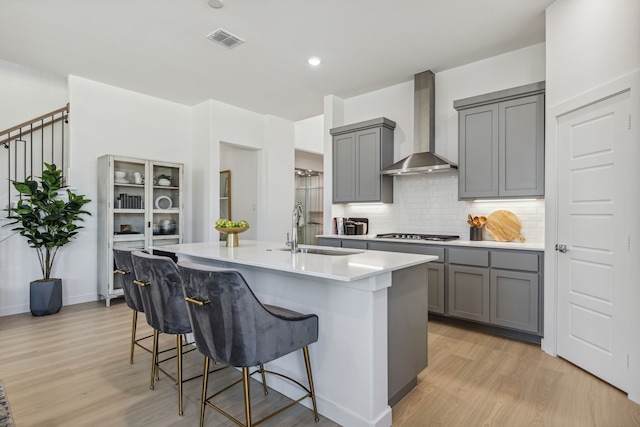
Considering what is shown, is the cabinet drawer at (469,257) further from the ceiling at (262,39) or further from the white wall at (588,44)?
the ceiling at (262,39)

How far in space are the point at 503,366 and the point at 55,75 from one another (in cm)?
623

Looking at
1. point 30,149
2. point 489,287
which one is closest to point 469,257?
point 489,287

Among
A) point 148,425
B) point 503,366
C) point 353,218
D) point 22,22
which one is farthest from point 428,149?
point 22,22

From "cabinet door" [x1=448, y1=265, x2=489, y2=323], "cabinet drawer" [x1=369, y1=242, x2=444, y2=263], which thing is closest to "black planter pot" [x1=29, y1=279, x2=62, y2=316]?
"cabinet drawer" [x1=369, y1=242, x2=444, y2=263]

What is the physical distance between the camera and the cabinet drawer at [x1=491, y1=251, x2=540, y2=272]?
3.16 metres

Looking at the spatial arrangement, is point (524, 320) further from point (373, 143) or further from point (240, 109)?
point (240, 109)

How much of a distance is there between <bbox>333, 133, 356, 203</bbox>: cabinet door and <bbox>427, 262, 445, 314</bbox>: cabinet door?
161cm

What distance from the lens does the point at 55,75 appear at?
4.69 metres

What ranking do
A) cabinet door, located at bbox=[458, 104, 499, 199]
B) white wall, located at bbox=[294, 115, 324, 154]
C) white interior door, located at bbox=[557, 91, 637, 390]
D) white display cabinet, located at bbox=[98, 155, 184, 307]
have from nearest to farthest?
1. white interior door, located at bbox=[557, 91, 637, 390]
2. cabinet door, located at bbox=[458, 104, 499, 199]
3. white display cabinet, located at bbox=[98, 155, 184, 307]
4. white wall, located at bbox=[294, 115, 324, 154]

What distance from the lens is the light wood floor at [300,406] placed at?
2.05 metres

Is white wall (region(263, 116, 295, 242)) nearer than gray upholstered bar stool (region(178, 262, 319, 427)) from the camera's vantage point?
No

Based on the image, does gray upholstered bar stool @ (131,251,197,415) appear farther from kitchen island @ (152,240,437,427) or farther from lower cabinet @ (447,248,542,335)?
lower cabinet @ (447,248,542,335)

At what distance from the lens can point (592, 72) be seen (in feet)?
8.59

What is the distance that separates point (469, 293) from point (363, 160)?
7.25 ft
